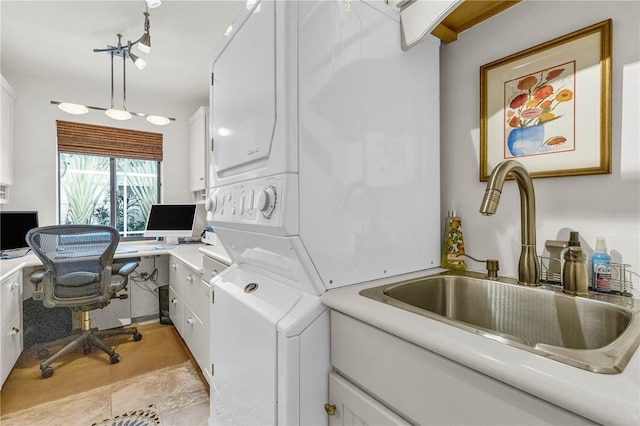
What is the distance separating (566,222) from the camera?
985 millimetres

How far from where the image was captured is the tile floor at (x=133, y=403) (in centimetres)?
173

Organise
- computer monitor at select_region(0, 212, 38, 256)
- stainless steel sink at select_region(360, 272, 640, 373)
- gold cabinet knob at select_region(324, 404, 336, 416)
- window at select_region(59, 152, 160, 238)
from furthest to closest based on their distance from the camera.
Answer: window at select_region(59, 152, 160, 238) → computer monitor at select_region(0, 212, 38, 256) → gold cabinet knob at select_region(324, 404, 336, 416) → stainless steel sink at select_region(360, 272, 640, 373)

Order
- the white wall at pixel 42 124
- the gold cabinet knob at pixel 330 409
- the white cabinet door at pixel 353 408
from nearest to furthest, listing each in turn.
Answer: the white cabinet door at pixel 353 408, the gold cabinet knob at pixel 330 409, the white wall at pixel 42 124

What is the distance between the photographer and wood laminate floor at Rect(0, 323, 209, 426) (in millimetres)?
1774

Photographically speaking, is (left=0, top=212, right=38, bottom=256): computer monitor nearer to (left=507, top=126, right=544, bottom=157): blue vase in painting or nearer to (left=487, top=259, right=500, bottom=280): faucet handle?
(left=487, top=259, right=500, bottom=280): faucet handle

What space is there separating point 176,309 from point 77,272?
0.80 meters

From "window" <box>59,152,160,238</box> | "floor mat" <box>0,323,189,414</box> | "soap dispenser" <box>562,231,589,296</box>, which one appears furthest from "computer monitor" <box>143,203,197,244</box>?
"soap dispenser" <box>562,231,589,296</box>

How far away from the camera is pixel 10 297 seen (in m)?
2.05

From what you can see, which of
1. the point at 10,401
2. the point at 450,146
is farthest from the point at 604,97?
the point at 10,401

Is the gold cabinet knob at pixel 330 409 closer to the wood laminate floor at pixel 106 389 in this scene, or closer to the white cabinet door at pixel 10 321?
the wood laminate floor at pixel 106 389

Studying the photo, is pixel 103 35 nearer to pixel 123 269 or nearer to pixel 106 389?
pixel 123 269

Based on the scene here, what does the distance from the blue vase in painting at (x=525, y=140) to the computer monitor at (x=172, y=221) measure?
3.07m

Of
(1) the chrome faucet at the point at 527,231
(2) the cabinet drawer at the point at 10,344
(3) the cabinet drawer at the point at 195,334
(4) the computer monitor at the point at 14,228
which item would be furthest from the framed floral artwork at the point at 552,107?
(4) the computer monitor at the point at 14,228

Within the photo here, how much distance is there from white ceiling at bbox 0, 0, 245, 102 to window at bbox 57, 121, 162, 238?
60cm
